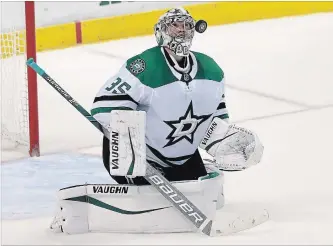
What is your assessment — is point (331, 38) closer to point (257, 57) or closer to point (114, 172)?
point (257, 57)

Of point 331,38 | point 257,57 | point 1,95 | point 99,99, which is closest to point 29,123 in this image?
point 1,95

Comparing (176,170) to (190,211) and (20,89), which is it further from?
(20,89)

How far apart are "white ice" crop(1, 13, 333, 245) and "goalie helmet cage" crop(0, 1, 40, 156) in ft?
0.36

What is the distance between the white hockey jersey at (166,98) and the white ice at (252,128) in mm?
268

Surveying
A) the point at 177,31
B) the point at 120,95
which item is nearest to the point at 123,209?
the point at 120,95

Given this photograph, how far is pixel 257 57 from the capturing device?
19.5 ft

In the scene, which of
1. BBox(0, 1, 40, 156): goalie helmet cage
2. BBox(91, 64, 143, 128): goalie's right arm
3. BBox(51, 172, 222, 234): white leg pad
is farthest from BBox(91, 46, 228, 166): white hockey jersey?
BBox(0, 1, 40, 156): goalie helmet cage

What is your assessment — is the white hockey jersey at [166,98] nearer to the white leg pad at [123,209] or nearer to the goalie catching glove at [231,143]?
the goalie catching glove at [231,143]

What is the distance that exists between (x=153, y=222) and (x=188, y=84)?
394mm

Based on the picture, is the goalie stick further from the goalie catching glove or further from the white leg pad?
the goalie catching glove

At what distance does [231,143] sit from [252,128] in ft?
4.42

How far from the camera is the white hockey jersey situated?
3.12 meters

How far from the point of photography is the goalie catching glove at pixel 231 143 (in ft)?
10.6

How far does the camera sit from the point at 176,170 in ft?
10.8
